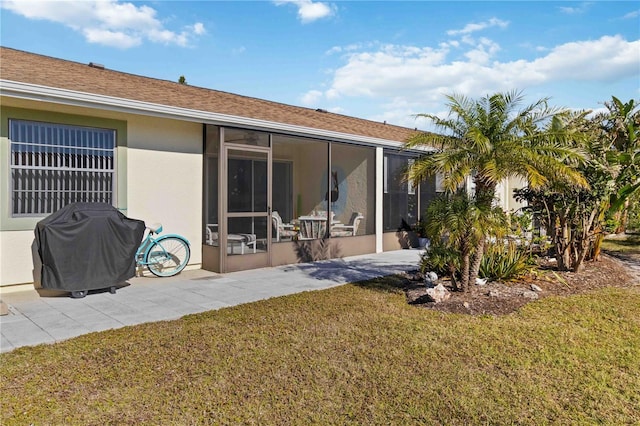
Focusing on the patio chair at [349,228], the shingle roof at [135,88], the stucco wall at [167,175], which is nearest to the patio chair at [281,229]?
the patio chair at [349,228]

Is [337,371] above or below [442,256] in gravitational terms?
below

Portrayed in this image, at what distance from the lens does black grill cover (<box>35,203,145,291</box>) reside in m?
5.86

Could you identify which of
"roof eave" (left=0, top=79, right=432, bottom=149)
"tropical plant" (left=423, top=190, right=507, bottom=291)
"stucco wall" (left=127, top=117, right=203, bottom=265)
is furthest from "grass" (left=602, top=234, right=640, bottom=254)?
"stucco wall" (left=127, top=117, right=203, bottom=265)

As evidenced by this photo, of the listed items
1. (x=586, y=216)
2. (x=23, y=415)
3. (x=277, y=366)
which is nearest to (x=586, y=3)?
(x=586, y=216)

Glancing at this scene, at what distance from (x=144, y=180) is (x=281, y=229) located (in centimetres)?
309

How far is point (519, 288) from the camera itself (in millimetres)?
6703

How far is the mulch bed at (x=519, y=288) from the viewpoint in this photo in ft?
18.7

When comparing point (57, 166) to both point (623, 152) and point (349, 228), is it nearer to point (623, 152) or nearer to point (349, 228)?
point (349, 228)

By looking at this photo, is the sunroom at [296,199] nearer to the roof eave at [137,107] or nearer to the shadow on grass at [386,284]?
the roof eave at [137,107]

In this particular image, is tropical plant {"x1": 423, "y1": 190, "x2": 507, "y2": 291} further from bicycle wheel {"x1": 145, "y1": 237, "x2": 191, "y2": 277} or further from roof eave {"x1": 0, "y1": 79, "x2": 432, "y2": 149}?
bicycle wheel {"x1": 145, "y1": 237, "x2": 191, "y2": 277}

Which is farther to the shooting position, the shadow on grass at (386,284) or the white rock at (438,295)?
the shadow on grass at (386,284)

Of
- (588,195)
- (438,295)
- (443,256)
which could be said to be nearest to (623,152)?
(588,195)

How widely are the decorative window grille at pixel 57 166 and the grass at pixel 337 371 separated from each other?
10.8ft

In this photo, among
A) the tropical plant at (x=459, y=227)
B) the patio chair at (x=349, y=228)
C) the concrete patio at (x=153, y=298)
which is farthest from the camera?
the patio chair at (x=349, y=228)
